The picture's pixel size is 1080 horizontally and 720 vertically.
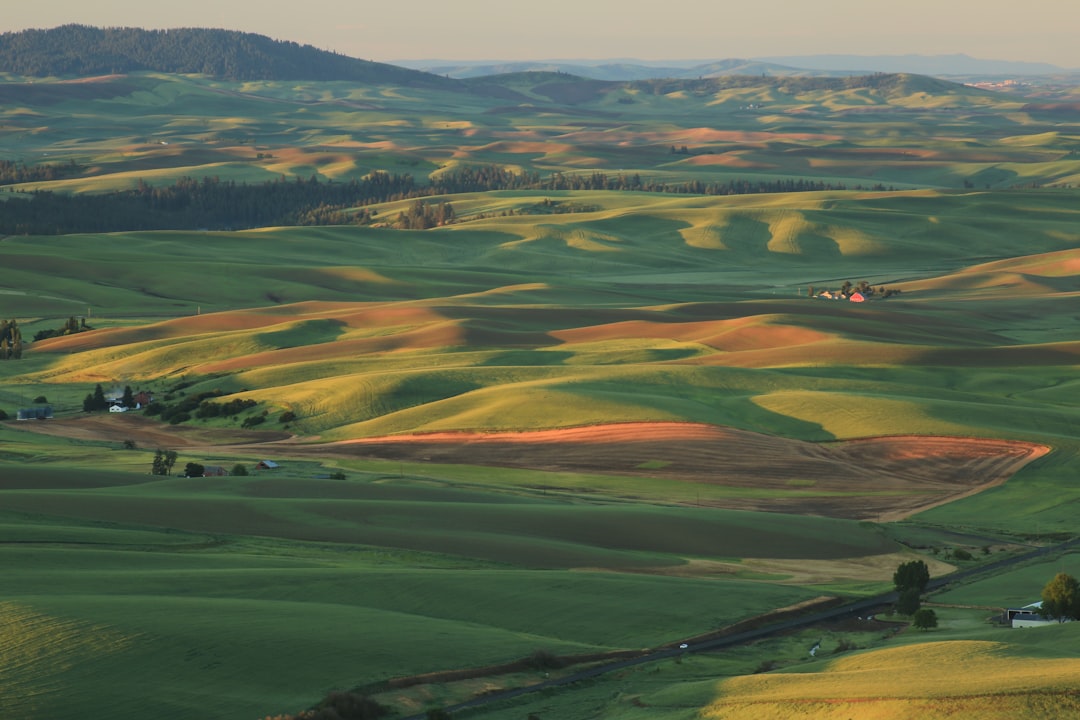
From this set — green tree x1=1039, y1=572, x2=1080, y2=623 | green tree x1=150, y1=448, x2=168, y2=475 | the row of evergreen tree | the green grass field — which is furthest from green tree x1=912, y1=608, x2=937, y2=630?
the row of evergreen tree

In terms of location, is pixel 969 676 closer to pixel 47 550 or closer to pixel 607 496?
pixel 47 550

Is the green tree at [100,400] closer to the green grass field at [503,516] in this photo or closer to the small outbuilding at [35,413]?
the green grass field at [503,516]

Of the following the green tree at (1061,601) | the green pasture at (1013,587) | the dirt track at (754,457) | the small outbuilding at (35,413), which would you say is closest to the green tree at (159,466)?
the dirt track at (754,457)

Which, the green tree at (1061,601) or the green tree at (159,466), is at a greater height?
the green tree at (1061,601)

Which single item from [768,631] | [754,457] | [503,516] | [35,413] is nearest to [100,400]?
[35,413]

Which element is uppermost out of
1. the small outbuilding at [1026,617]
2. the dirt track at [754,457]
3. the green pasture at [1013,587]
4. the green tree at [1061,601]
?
the green tree at [1061,601]

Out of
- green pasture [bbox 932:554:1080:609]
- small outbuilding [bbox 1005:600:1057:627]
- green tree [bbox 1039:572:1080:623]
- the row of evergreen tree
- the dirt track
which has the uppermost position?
green tree [bbox 1039:572:1080:623]

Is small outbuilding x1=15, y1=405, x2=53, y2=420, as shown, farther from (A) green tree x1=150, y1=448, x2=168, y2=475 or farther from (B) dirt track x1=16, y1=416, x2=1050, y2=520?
(A) green tree x1=150, y1=448, x2=168, y2=475
